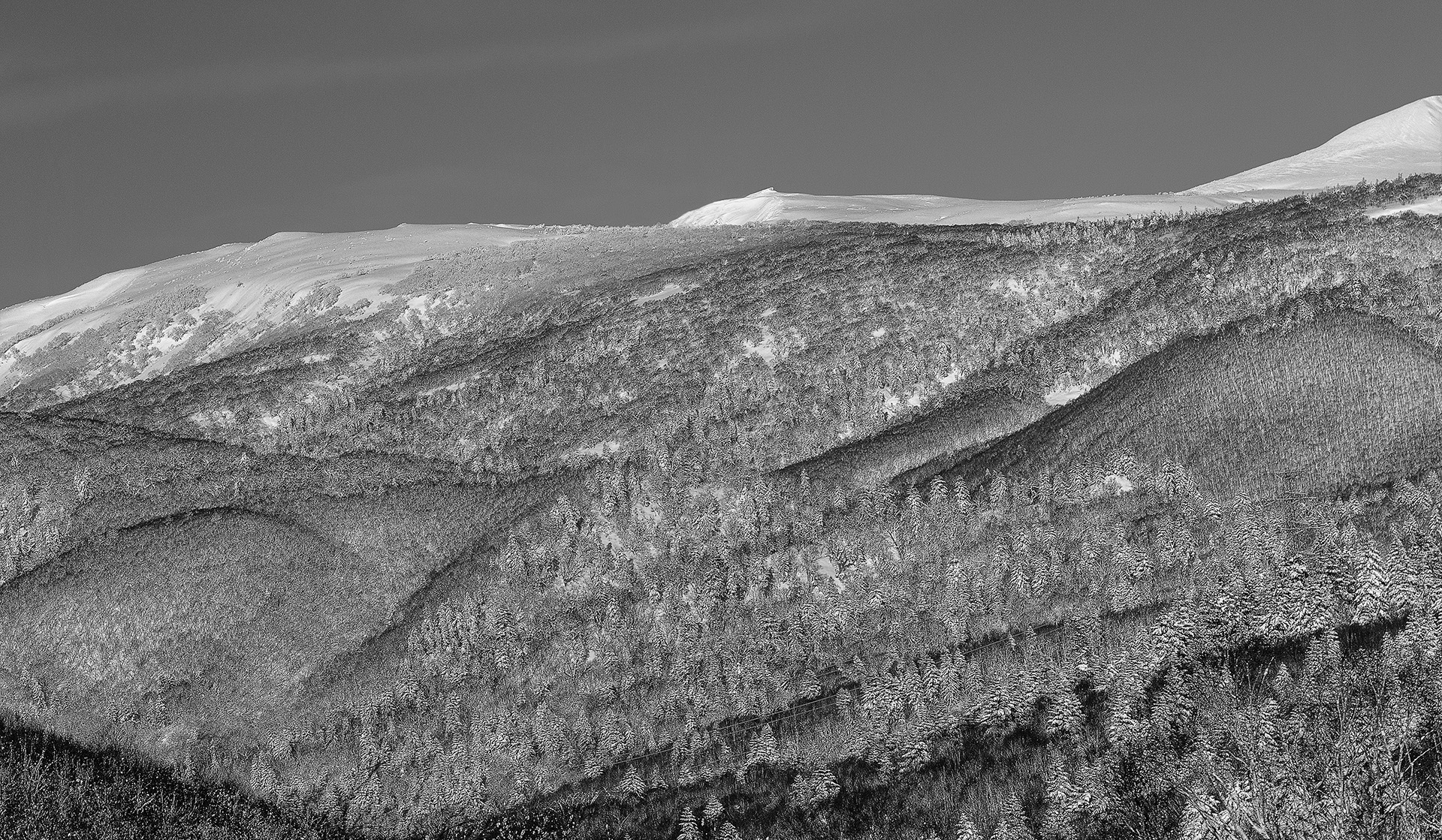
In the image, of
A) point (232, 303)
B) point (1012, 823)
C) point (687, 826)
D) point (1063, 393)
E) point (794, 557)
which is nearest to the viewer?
point (1012, 823)

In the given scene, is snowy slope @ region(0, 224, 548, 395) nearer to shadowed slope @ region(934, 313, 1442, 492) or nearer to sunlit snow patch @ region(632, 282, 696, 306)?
sunlit snow patch @ region(632, 282, 696, 306)

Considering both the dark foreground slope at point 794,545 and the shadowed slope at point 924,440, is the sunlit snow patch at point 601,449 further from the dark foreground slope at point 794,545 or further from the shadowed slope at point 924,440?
the shadowed slope at point 924,440

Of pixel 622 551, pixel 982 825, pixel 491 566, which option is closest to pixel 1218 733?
pixel 982 825

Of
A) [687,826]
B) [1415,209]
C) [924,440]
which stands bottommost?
[687,826]

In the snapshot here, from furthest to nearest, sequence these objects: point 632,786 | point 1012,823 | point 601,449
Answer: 1. point 601,449
2. point 632,786
3. point 1012,823

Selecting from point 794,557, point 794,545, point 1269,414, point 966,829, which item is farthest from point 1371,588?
point 794,545

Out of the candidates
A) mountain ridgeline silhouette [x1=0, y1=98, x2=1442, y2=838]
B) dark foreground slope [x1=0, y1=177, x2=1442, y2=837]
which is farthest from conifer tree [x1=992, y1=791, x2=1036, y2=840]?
mountain ridgeline silhouette [x1=0, y1=98, x2=1442, y2=838]

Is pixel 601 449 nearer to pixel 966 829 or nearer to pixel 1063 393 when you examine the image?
pixel 1063 393
